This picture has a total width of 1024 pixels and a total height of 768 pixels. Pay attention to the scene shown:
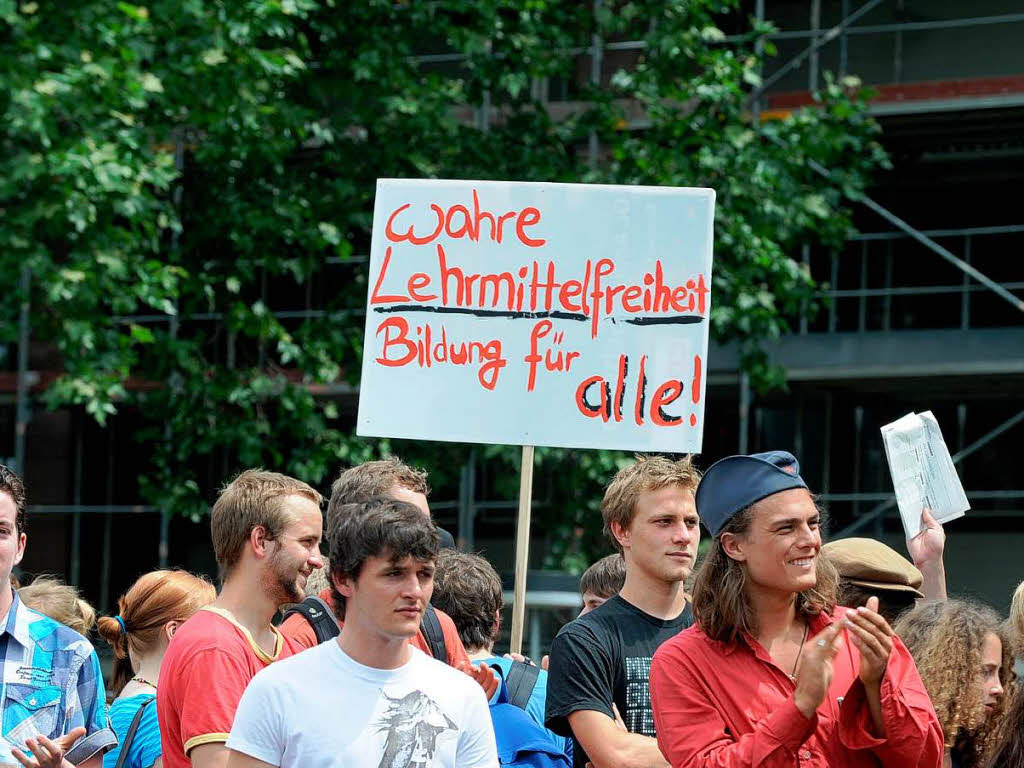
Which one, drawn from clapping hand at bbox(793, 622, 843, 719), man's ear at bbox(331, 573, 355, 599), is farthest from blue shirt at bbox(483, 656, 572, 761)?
clapping hand at bbox(793, 622, 843, 719)

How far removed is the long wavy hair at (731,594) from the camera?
362 cm

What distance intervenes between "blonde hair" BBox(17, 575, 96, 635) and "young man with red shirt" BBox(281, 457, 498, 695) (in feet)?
3.36

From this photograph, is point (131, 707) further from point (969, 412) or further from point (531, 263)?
point (969, 412)

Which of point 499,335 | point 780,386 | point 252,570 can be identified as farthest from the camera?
point 780,386

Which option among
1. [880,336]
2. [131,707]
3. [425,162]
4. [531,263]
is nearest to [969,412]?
[880,336]

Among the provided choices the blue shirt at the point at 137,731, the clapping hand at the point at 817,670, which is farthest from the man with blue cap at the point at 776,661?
the blue shirt at the point at 137,731

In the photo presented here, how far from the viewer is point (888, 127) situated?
14.5 meters

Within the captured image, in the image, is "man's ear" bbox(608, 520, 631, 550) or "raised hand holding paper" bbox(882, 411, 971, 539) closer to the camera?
"man's ear" bbox(608, 520, 631, 550)

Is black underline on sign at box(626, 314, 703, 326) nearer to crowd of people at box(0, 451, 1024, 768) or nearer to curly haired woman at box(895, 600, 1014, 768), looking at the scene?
crowd of people at box(0, 451, 1024, 768)

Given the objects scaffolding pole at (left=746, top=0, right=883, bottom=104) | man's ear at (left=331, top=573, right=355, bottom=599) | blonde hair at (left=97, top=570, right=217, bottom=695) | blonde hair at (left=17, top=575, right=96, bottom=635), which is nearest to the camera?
man's ear at (left=331, top=573, right=355, bottom=599)

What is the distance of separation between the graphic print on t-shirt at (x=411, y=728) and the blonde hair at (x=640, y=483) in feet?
4.23

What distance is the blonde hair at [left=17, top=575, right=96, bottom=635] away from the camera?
5168 mm

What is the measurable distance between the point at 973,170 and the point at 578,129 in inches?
176

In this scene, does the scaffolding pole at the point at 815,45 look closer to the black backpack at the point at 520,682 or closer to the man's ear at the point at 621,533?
the man's ear at the point at 621,533
